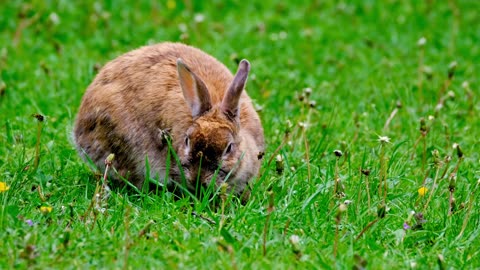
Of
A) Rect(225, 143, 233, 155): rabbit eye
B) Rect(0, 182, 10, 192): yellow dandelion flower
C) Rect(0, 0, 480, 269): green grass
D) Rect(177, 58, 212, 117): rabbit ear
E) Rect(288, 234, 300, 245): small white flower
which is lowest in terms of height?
Rect(0, 0, 480, 269): green grass

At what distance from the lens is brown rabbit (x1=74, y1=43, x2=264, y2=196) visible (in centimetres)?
562

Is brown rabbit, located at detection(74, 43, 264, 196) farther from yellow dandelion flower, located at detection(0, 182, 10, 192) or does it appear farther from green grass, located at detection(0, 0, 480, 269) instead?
yellow dandelion flower, located at detection(0, 182, 10, 192)

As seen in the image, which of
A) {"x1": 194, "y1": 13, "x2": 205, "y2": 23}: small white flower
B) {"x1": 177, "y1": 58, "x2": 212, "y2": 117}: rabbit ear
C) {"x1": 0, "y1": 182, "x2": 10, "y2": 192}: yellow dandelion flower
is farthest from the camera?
{"x1": 194, "y1": 13, "x2": 205, "y2": 23}: small white flower

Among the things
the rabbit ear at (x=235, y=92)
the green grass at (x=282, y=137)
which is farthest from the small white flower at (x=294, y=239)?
the rabbit ear at (x=235, y=92)

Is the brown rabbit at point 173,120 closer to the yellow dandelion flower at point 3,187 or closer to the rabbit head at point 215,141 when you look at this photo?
the rabbit head at point 215,141

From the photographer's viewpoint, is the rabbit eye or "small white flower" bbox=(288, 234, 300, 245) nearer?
"small white flower" bbox=(288, 234, 300, 245)

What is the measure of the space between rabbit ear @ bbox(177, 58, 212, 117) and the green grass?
0.55 metres

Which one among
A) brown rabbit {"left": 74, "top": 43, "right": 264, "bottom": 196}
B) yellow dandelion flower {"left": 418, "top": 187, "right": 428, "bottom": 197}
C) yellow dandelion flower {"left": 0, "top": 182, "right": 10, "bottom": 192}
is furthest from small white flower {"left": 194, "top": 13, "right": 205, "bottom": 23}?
yellow dandelion flower {"left": 0, "top": 182, "right": 10, "bottom": 192}

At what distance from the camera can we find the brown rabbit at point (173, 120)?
562 cm

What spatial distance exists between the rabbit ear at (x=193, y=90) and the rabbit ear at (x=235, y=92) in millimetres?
112

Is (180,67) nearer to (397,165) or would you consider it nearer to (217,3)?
(397,165)

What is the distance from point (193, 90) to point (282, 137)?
1.22 metres

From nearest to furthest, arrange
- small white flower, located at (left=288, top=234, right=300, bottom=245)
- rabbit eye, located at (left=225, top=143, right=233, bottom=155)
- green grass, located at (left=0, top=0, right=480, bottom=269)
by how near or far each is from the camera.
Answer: small white flower, located at (left=288, top=234, right=300, bottom=245)
green grass, located at (left=0, top=0, right=480, bottom=269)
rabbit eye, located at (left=225, top=143, right=233, bottom=155)

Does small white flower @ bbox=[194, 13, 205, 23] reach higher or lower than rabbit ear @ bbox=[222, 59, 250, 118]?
lower
